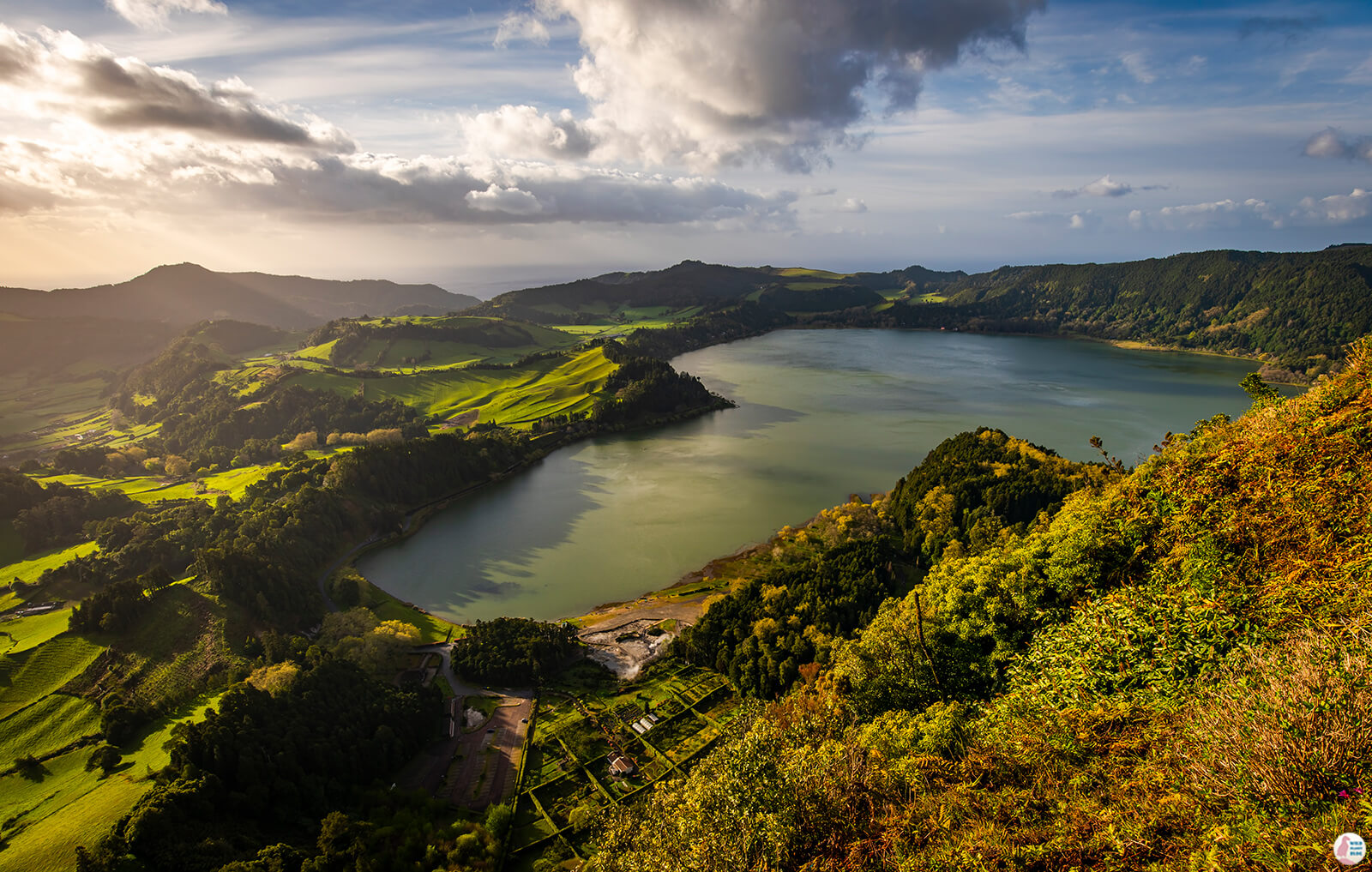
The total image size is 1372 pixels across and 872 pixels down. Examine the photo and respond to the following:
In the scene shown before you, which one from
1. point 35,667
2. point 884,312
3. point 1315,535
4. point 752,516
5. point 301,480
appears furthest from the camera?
point 884,312

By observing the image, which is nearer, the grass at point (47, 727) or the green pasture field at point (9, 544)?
the grass at point (47, 727)

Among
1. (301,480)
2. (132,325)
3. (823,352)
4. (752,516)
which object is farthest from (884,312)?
(132,325)

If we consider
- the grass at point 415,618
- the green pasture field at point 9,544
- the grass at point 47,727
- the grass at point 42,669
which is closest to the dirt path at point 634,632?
the grass at point 415,618

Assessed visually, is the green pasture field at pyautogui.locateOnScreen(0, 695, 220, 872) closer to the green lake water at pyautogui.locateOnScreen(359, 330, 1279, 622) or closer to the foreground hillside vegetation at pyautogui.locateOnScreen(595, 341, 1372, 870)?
the green lake water at pyautogui.locateOnScreen(359, 330, 1279, 622)

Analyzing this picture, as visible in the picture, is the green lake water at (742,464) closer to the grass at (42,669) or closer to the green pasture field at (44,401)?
the grass at (42,669)

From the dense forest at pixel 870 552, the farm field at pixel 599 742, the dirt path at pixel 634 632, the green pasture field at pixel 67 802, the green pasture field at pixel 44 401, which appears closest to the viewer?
the green pasture field at pixel 67 802

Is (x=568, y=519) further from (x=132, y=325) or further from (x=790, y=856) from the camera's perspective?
(x=132, y=325)

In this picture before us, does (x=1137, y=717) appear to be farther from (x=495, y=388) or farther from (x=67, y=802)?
(x=495, y=388)

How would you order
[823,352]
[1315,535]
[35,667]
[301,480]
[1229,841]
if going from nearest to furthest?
[1229,841]
[1315,535]
[35,667]
[301,480]
[823,352]
